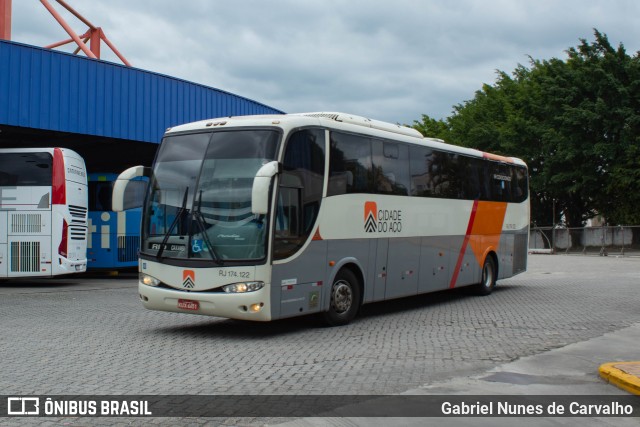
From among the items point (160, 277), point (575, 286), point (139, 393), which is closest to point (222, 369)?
point (139, 393)

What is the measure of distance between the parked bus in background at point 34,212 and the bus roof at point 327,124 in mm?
8674

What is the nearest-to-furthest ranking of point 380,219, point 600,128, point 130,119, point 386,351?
point 386,351 < point 380,219 < point 130,119 < point 600,128

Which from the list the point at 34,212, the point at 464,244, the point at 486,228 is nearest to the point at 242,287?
the point at 464,244

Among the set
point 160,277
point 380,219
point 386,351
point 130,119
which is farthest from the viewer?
point 130,119

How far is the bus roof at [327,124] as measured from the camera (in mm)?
11258

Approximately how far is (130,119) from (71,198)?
14.9 ft

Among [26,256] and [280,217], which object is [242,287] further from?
[26,256]

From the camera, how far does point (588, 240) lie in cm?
4638

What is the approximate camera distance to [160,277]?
11.2 m

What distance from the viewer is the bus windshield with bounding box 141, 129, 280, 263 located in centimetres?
1061

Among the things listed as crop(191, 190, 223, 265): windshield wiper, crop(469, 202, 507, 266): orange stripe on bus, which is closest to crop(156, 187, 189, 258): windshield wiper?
crop(191, 190, 223, 265): windshield wiper

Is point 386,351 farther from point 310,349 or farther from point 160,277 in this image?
point 160,277

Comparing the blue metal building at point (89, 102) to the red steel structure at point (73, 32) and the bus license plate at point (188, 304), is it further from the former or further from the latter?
the bus license plate at point (188, 304)

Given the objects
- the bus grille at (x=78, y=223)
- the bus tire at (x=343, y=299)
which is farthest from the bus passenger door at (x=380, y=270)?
the bus grille at (x=78, y=223)
